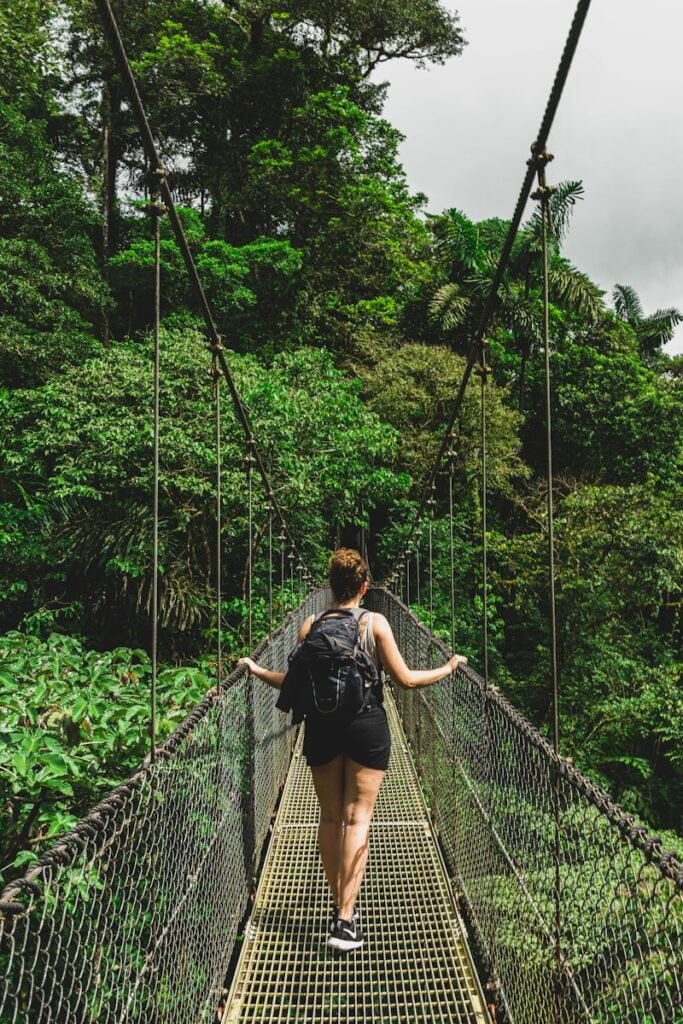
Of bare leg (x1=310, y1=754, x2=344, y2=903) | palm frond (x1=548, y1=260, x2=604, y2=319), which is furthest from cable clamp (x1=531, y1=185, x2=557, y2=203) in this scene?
palm frond (x1=548, y1=260, x2=604, y2=319)

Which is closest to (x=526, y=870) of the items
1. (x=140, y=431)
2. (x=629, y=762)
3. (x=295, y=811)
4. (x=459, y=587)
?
(x=295, y=811)

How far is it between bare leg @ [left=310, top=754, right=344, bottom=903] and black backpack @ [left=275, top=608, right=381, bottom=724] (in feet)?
0.50

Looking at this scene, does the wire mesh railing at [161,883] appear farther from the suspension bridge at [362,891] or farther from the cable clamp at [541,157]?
the cable clamp at [541,157]

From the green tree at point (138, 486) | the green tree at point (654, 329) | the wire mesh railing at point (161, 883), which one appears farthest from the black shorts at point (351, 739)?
the green tree at point (654, 329)

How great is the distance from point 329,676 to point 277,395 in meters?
5.12

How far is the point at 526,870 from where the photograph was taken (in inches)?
60.2

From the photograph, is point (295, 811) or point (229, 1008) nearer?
point (229, 1008)

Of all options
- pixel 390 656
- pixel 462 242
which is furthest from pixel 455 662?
pixel 462 242

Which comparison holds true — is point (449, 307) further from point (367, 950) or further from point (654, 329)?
point (367, 950)

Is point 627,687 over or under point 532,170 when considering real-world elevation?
under

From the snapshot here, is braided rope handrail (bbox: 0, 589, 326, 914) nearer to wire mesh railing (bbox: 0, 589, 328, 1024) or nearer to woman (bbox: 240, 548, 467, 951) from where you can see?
wire mesh railing (bbox: 0, 589, 328, 1024)

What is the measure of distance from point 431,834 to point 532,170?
6.34 feet

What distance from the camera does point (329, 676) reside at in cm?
138

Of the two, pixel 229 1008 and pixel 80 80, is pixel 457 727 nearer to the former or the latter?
pixel 229 1008
